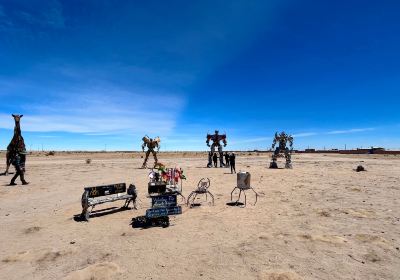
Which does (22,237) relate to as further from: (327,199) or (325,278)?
(327,199)

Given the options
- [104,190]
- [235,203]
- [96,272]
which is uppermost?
[104,190]

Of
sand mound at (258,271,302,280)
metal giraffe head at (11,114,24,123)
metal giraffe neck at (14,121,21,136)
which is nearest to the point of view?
sand mound at (258,271,302,280)

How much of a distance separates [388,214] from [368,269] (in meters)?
5.38

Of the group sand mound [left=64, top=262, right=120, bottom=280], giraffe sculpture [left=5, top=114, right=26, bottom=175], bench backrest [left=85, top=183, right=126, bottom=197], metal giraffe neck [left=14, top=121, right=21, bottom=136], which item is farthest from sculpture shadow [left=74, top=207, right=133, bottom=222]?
metal giraffe neck [left=14, top=121, right=21, bottom=136]

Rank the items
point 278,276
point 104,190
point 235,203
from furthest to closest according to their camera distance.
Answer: point 235,203, point 104,190, point 278,276

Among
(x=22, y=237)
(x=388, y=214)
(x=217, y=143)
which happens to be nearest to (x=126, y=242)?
(x=22, y=237)

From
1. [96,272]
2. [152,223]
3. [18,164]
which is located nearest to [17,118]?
[18,164]

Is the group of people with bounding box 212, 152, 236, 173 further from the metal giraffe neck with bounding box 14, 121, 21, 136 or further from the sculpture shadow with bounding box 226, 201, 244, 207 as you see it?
the metal giraffe neck with bounding box 14, 121, 21, 136

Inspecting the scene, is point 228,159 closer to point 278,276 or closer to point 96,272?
point 278,276

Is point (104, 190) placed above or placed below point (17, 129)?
below

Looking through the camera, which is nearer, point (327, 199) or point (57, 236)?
point (57, 236)

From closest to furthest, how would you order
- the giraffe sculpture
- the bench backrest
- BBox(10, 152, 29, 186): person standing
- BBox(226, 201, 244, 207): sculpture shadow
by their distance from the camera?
the bench backrest, BBox(226, 201, 244, 207): sculpture shadow, BBox(10, 152, 29, 186): person standing, the giraffe sculpture

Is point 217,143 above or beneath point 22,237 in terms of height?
above

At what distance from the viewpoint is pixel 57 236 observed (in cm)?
862
